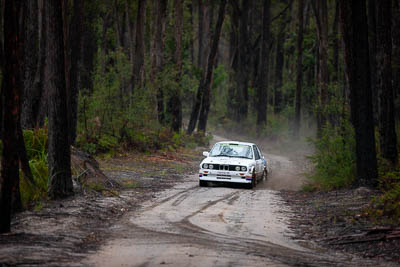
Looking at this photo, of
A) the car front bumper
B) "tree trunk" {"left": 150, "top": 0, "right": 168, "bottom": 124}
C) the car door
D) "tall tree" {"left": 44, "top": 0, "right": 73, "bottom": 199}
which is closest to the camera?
"tall tree" {"left": 44, "top": 0, "right": 73, "bottom": 199}

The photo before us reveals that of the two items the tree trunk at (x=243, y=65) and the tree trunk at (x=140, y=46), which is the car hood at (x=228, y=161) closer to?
the tree trunk at (x=140, y=46)

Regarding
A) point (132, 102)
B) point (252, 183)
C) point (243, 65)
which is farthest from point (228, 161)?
point (243, 65)

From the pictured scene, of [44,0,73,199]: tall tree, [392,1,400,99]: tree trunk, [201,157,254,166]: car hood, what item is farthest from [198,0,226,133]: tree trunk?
[44,0,73,199]: tall tree

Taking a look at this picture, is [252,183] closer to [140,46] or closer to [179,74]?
[179,74]

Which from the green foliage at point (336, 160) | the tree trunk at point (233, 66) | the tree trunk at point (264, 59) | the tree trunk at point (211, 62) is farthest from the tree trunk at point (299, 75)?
the green foliage at point (336, 160)

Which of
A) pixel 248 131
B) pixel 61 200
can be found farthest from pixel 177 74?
pixel 61 200

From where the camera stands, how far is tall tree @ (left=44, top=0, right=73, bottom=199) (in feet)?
42.7

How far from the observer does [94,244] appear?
9258mm

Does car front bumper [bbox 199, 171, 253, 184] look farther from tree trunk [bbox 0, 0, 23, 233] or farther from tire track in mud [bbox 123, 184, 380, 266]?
tree trunk [bbox 0, 0, 23, 233]

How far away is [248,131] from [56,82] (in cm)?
3738

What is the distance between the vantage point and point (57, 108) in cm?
1329

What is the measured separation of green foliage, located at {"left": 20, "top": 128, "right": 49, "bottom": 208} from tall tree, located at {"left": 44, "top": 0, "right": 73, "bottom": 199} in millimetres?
331

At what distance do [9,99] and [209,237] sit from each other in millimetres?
3818

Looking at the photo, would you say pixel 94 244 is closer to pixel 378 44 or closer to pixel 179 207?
pixel 179 207
